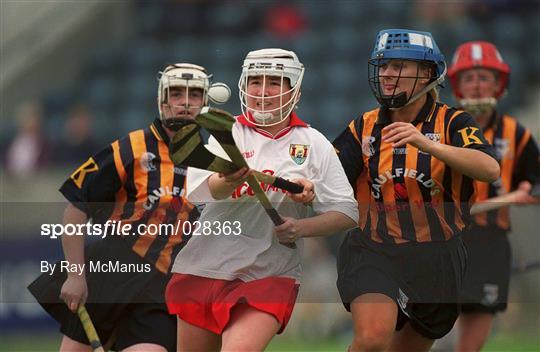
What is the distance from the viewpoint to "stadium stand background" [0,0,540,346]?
9375mm

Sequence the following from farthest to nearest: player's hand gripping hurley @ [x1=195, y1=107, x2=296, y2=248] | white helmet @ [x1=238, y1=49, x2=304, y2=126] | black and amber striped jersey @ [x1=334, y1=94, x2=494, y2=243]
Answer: black and amber striped jersey @ [x1=334, y1=94, x2=494, y2=243] → white helmet @ [x1=238, y1=49, x2=304, y2=126] → player's hand gripping hurley @ [x1=195, y1=107, x2=296, y2=248]

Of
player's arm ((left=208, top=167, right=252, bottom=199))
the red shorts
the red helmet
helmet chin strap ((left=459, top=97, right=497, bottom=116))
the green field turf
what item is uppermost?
the red helmet

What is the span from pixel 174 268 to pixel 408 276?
2.83 ft

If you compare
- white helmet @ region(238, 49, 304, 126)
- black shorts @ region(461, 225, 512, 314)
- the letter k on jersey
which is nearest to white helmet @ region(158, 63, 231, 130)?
white helmet @ region(238, 49, 304, 126)

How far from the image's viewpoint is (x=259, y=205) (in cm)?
414

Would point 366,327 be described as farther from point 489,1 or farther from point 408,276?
point 489,1

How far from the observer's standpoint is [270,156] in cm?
414

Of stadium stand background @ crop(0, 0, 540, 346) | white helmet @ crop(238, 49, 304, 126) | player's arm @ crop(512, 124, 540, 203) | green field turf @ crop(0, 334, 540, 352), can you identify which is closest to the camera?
white helmet @ crop(238, 49, 304, 126)

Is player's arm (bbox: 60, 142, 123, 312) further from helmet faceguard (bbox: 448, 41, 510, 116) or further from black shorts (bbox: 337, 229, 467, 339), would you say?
helmet faceguard (bbox: 448, 41, 510, 116)

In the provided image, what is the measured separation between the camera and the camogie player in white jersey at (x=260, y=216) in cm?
405

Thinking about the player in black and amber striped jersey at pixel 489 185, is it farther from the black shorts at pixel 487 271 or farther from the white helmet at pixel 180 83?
the white helmet at pixel 180 83

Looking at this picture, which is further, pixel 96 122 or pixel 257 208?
pixel 96 122

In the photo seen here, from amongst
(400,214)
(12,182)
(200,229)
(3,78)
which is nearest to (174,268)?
(200,229)

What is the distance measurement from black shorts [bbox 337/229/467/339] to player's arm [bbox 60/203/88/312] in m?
1.00
